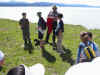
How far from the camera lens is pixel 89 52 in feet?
8.50

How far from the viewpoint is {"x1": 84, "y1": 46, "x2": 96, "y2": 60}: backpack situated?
2.55m

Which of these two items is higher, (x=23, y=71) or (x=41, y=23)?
(x=23, y=71)

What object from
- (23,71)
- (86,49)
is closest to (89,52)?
(86,49)

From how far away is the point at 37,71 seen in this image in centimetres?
121

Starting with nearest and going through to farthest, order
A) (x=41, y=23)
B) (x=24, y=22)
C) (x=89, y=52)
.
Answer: (x=89, y=52)
(x=41, y=23)
(x=24, y=22)

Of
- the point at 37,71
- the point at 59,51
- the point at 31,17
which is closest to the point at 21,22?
the point at 59,51

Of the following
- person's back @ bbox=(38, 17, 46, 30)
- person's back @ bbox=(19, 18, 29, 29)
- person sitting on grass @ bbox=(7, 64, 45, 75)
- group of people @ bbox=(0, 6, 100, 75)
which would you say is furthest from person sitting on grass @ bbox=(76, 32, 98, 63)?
person's back @ bbox=(19, 18, 29, 29)

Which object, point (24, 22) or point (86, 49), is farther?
point (24, 22)

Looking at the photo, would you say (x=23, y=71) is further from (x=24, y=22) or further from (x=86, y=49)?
(x=24, y=22)

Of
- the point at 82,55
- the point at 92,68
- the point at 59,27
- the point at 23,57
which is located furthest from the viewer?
the point at 23,57

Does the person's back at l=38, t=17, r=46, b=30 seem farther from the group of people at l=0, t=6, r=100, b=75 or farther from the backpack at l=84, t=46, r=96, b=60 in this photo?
the backpack at l=84, t=46, r=96, b=60

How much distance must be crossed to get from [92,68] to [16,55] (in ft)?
14.8

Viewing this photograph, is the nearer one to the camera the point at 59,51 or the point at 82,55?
the point at 82,55

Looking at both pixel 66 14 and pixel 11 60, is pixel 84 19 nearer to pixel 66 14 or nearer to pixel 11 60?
pixel 66 14
